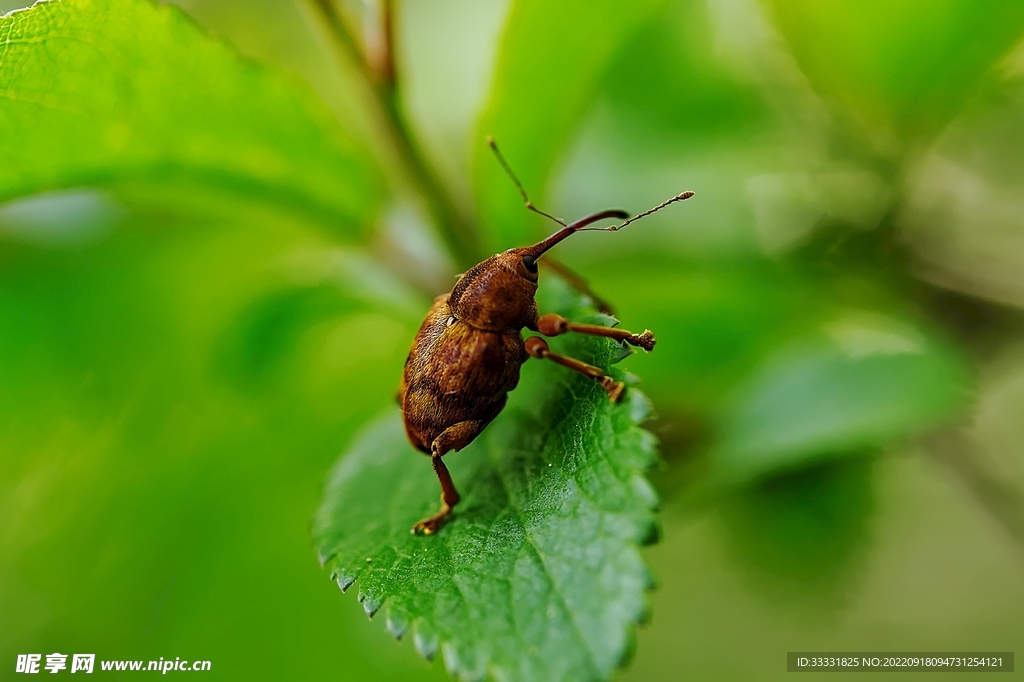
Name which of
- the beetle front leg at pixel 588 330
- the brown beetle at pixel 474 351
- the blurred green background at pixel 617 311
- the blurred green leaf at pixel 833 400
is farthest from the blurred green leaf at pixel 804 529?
the brown beetle at pixel 474 351

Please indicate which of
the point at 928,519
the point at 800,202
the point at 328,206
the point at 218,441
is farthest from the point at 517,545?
the point at 928,519

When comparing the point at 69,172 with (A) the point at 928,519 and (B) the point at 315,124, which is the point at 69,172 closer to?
(B) the point at 315,124

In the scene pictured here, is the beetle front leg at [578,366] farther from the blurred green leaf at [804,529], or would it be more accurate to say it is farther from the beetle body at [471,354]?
the blurred green leaf at [804,529]

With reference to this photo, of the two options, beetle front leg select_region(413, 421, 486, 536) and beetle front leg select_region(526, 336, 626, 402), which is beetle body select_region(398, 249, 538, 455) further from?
beetle front leg select_region(526, 336, 626, 402)

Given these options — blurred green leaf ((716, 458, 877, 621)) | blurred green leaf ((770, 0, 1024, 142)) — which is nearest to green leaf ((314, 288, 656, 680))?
blurred green leaf ((716, 458, 877, 621))

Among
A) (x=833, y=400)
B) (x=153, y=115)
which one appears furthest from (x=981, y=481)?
(x=153, y=115)

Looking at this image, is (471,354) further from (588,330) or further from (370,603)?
(370,603)
